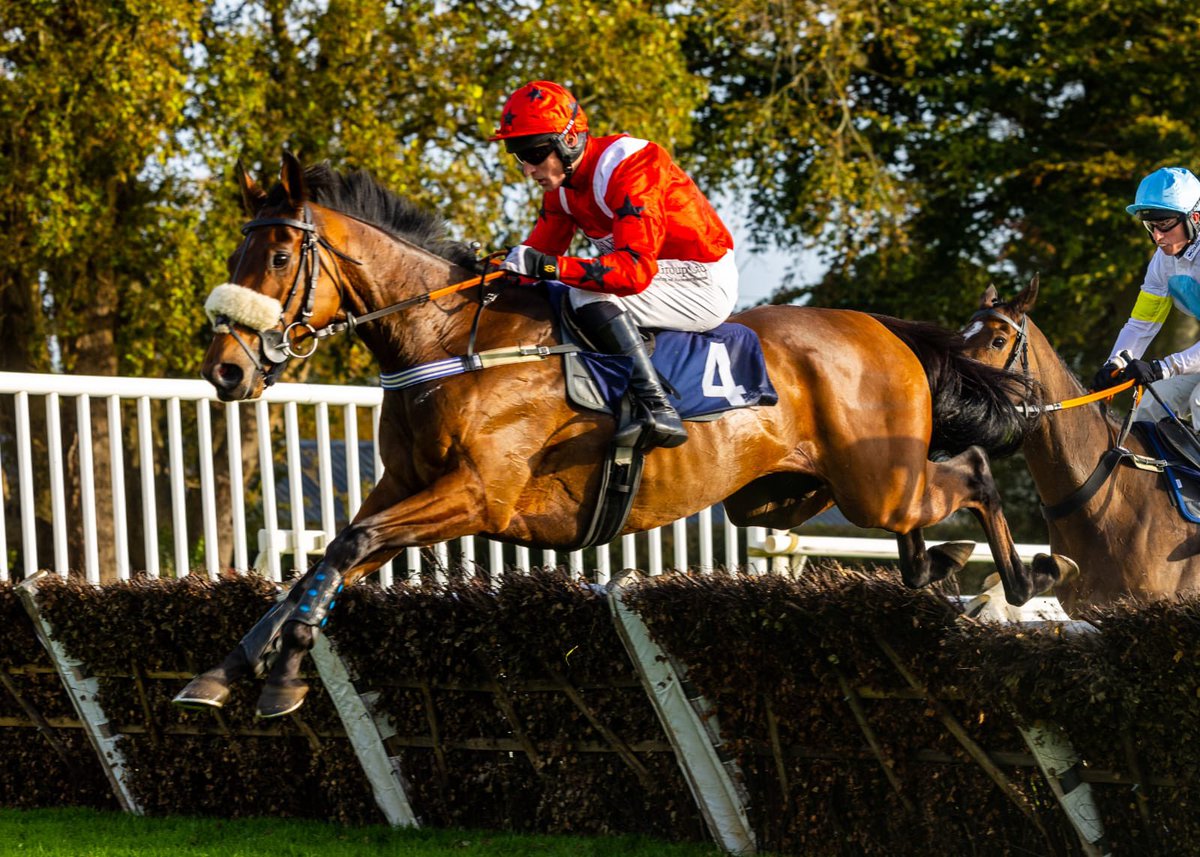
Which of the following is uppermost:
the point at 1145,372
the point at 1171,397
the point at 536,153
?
the point at 536,153

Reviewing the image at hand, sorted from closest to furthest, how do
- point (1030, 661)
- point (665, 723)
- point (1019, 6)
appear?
point (1030, 661), point (665, 723), point (1019, 6)

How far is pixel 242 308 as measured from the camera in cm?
402

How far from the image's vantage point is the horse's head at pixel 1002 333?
18.6ft

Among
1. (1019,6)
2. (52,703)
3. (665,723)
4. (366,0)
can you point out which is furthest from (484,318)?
(1019,6)

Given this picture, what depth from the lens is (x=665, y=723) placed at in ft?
13.9

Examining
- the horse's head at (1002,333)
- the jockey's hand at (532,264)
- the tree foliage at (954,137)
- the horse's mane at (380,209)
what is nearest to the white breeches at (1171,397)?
the horse's head at (1002,333)

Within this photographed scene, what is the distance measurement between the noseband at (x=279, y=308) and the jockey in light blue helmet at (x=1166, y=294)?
2.99 meters

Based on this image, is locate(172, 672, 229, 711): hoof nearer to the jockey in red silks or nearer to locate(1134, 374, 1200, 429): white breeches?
the jockey in red silks

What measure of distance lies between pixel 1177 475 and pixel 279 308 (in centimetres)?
332

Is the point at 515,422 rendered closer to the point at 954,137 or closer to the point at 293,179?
the point at 293,179

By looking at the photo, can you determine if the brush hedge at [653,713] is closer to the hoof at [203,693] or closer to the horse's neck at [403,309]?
the horse's neck at [403,309]

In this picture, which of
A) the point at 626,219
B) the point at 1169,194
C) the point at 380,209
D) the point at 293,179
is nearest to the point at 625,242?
the point at 626,219

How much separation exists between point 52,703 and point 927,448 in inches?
127

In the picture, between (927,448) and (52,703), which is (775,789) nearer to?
(927,448)
